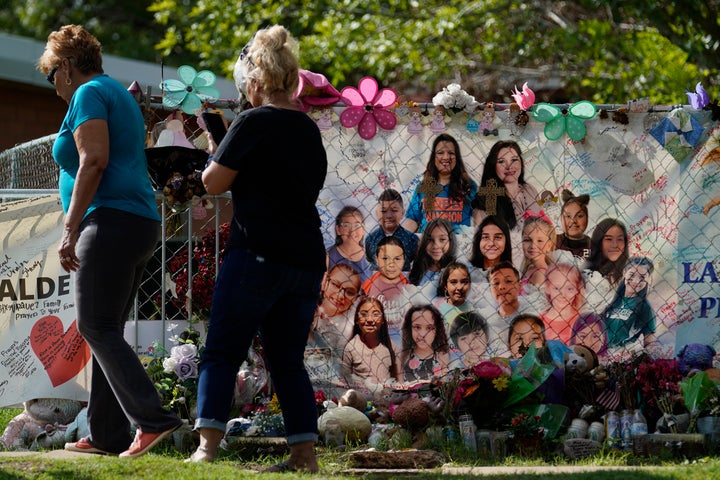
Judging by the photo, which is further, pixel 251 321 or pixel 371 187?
pixel 371 187

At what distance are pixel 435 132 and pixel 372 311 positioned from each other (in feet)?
3.53

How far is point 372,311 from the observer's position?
602cm

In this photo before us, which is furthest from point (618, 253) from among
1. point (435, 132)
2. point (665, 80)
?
point (665, 80)

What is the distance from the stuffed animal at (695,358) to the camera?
5777 millimetres

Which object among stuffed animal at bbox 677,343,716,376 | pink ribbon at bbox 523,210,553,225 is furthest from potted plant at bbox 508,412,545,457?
pink ribbon at bbox 523,210,553,225

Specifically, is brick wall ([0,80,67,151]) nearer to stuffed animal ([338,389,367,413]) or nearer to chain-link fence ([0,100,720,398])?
chain-link fence ([0,100,720,398])

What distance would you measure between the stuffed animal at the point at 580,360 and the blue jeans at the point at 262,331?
1866 mm

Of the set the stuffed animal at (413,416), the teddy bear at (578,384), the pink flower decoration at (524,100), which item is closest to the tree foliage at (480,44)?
the pink flower decoration at (524,100)

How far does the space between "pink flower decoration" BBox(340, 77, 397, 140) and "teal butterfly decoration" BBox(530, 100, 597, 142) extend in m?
0.84

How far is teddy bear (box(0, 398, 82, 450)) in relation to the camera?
5.70 metres

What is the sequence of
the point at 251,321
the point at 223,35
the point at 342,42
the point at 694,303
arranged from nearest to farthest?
1. the point at 251,321
2. the point at 694,303
3. the point at 342,42
4. the point at 223,35

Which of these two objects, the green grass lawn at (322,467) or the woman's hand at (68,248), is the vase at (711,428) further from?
the woman's hand at (68,248)

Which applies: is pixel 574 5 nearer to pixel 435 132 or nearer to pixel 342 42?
pixel 342 42

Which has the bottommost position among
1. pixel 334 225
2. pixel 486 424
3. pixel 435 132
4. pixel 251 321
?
pixel 486 424
